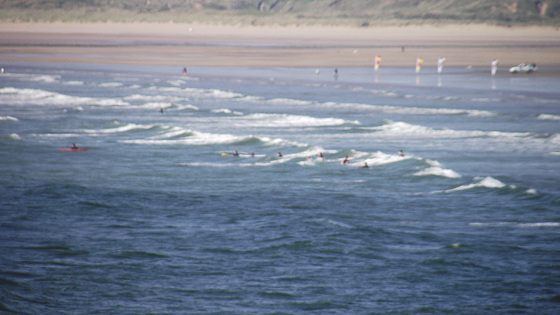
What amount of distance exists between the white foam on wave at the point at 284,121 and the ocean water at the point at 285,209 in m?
0.19

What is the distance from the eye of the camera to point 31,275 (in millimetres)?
26672

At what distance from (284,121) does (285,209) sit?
1198 inches

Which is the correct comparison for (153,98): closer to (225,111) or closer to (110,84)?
(225,111)

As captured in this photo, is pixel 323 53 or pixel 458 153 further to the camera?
pixel 323 53

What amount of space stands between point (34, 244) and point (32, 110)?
163ft

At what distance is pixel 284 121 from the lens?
65438 millimetres

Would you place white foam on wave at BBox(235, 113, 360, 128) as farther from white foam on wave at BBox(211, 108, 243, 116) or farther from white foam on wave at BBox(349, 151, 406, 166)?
white foam on wave at BBox(349, 151, 406, 166)

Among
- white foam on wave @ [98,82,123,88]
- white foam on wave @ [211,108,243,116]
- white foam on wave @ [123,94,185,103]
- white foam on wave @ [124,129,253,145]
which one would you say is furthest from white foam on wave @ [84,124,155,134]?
white foam on wave @ [98,82,123,88]

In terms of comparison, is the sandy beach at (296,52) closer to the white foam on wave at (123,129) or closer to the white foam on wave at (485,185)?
the white foam on wave at (123,129)

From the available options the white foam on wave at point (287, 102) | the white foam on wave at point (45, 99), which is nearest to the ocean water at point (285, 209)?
the white foam on wave at point (287, 102)

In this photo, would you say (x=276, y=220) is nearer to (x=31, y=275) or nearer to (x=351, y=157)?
(x=31, y=275)

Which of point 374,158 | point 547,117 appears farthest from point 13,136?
point 547,117

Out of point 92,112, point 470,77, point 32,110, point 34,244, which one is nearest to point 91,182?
point 34,244

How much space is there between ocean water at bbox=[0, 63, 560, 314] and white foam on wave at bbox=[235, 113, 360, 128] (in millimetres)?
195
